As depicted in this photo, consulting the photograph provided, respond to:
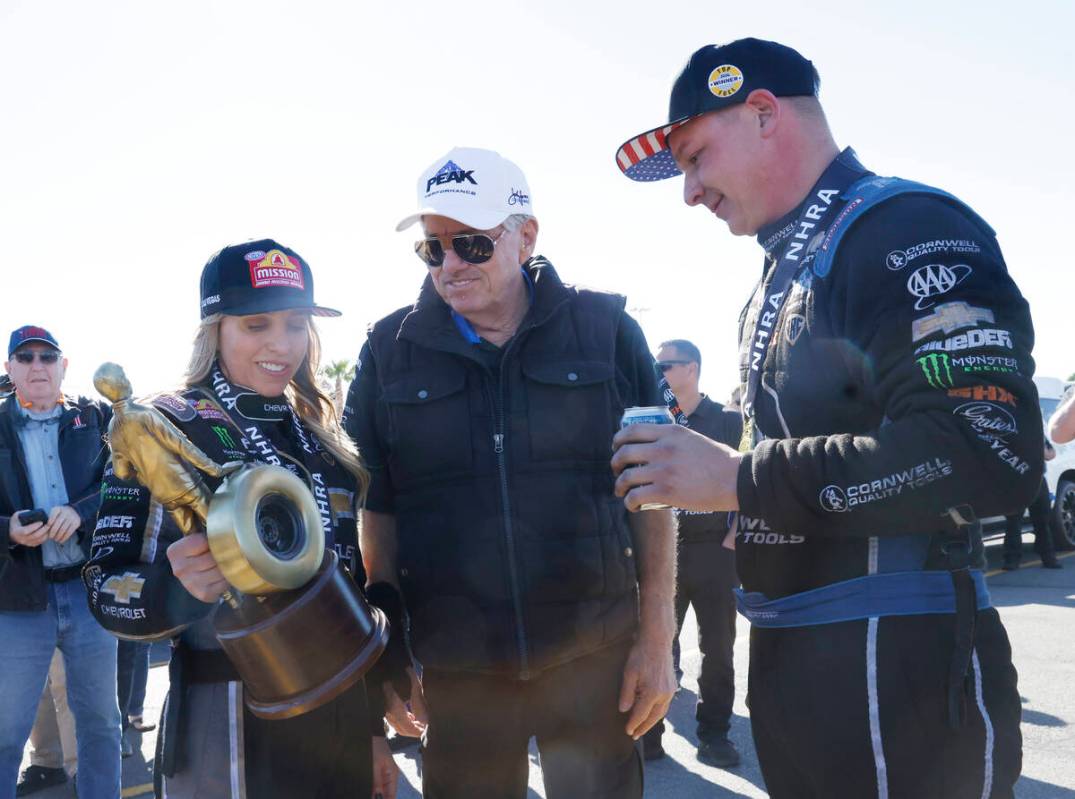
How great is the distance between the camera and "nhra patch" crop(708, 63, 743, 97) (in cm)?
191

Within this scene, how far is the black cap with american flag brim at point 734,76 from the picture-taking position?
6.25 feet

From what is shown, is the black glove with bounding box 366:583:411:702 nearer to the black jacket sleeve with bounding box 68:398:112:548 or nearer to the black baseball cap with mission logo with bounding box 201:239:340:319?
the black baseball cap with mission logo with bounding box 201:239:340:319

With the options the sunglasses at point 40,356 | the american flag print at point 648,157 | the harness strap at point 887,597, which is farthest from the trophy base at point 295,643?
the sunglasses at point 40,356

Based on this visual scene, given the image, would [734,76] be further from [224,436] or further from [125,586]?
[125,586]

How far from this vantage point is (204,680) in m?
2.21

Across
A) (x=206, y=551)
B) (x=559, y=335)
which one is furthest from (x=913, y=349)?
(x=206, y=551)

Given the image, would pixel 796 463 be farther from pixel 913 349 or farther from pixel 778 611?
pixel 778 611

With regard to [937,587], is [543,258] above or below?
above

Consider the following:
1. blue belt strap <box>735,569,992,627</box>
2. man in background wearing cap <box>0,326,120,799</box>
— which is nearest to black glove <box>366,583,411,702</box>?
blue belt strap <box>735,569,992,627</box>

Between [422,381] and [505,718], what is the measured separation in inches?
40.8

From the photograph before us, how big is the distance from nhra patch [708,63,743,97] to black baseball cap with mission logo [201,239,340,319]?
1.36 m

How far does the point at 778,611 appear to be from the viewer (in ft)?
5.99

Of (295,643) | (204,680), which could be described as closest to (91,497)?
(204,680)

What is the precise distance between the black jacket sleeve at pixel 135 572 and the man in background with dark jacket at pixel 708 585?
3.24 meters
